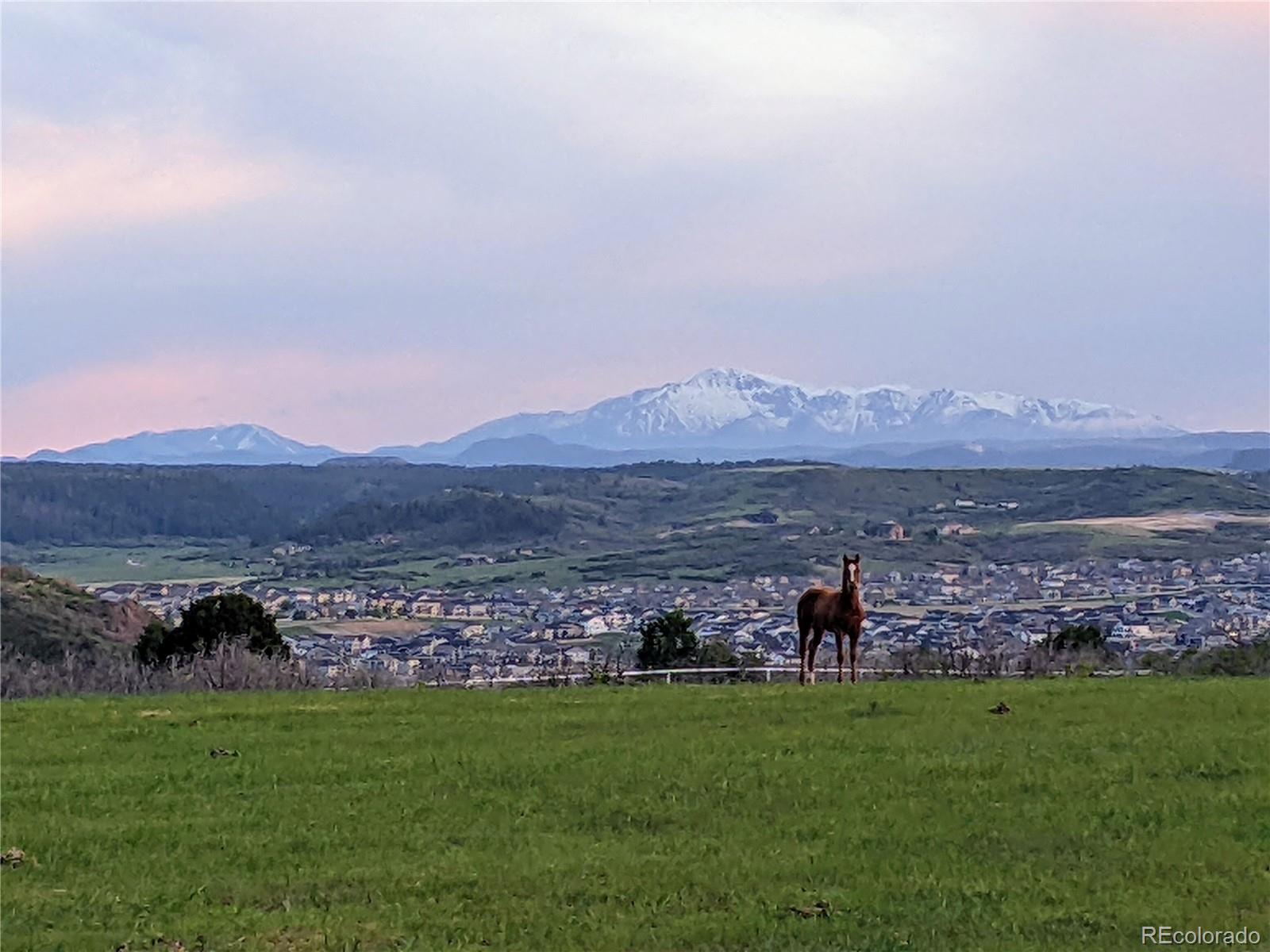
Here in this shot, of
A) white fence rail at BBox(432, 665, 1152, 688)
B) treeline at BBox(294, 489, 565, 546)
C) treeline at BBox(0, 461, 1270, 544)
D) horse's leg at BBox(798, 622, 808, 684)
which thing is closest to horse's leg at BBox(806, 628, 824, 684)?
horse's leg at BBox(798, 622, 808, 684)

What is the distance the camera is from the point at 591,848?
12.9 m

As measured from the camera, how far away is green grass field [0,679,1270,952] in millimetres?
10797

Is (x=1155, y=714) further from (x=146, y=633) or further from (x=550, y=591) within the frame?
(x=550, y=591)

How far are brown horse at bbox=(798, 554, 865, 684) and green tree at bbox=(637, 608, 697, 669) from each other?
1118cm

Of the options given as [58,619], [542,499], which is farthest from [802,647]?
[542,499]

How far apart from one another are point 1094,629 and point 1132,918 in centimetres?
2839

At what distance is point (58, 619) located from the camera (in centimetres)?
5106

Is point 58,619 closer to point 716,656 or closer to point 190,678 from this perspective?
point 190,678

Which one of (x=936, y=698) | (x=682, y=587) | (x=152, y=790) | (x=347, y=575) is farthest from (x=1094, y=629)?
(x=347, y=575)

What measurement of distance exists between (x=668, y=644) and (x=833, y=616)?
42.9 ft

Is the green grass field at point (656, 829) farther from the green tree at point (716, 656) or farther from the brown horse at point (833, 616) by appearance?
the green tree at point (716, 656)

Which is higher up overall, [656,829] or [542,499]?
[542,499]

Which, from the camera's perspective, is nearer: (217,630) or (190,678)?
(190,678)

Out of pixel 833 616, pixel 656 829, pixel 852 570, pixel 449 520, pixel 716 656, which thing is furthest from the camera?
pixel 449 520
